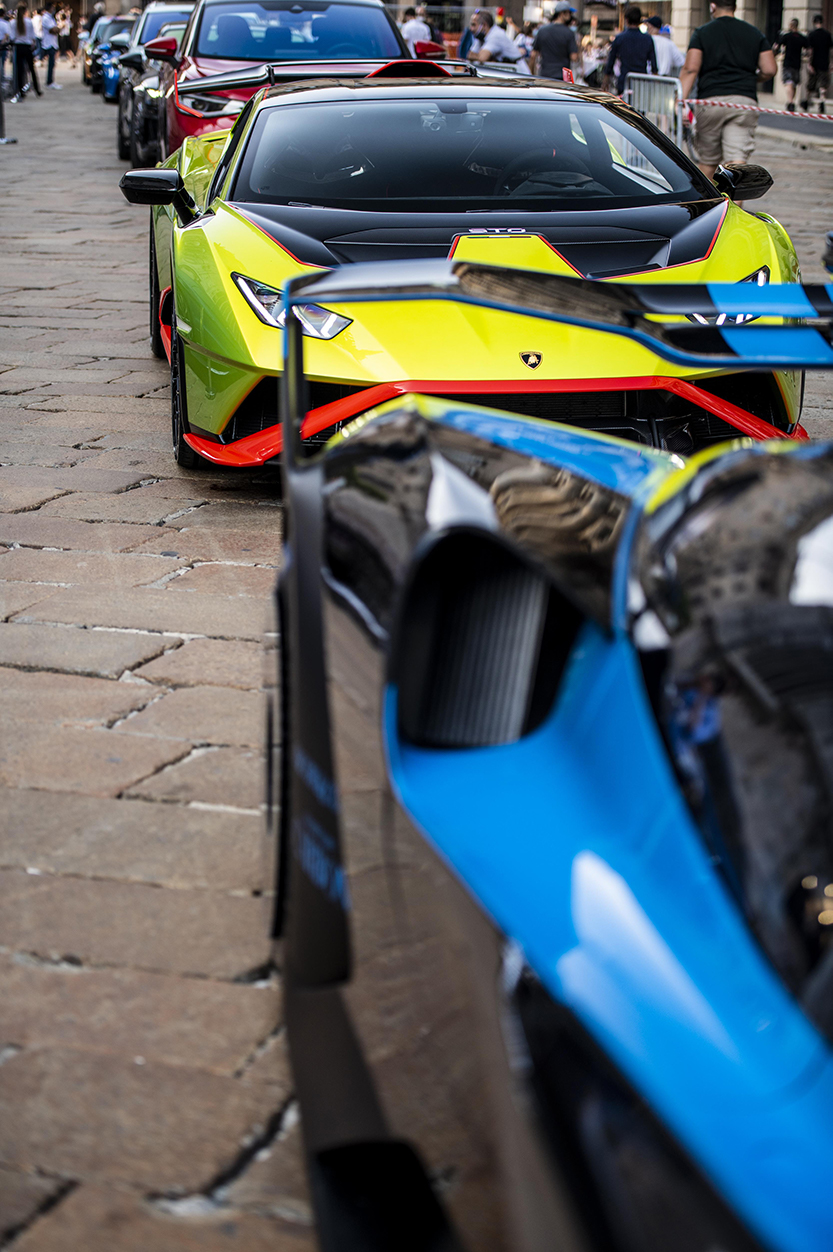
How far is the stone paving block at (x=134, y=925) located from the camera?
2.03 m

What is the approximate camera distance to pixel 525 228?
4301mm

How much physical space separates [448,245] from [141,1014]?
9.40ft

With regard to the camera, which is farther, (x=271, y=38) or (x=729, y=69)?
(x=729, y=69)

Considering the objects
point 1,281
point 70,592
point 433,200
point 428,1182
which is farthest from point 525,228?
point 1,281

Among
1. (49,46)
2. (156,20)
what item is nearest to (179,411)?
(156,20)

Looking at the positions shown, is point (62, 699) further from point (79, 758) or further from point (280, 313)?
point (280, 313)

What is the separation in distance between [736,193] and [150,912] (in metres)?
4.16

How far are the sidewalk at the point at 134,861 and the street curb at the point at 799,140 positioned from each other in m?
18.1

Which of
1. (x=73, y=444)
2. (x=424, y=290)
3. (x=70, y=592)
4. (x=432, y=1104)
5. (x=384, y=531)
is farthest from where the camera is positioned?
(x=73, y=444)

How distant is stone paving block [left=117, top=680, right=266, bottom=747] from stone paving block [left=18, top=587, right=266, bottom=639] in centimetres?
40

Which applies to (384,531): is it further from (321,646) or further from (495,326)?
(495,326)

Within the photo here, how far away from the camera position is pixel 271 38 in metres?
9.56

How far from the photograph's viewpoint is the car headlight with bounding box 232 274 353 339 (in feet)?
13.1

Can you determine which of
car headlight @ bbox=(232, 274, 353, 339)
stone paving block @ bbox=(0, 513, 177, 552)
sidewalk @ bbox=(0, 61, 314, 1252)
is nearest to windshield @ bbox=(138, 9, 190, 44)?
sidewalk @ bbox=(0, 61, 314, 1252)
